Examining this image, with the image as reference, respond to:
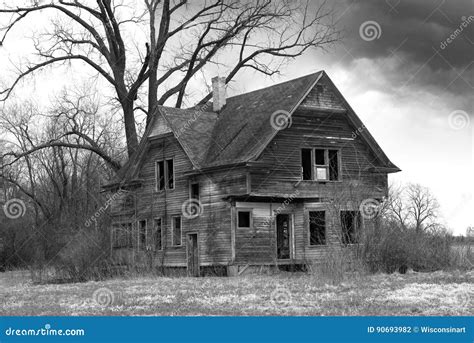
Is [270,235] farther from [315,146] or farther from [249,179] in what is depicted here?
[315,146]

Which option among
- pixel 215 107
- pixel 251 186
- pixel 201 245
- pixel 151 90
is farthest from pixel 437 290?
pixel 151 90

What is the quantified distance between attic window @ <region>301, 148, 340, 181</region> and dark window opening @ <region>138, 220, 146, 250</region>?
25.6 feet

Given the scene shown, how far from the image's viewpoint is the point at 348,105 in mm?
33688

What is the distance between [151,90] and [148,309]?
30.2m

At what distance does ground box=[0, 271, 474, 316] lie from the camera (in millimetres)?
15648

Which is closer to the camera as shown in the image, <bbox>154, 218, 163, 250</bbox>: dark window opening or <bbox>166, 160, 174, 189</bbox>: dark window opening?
<bbox>154, 218, 163, 250</bbox>: dark window opening

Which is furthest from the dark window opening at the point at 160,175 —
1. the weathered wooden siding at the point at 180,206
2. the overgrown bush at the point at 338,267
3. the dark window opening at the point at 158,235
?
the overgrown bush at the point at 338,267

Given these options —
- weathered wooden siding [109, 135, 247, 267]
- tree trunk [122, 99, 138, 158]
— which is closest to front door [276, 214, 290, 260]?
weathered wooden siding [109, 135, 247, 267]

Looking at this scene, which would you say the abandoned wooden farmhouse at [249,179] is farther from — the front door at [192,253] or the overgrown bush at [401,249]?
the overgrown bush at [401,249]

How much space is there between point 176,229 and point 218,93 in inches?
313

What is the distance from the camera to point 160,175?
36281 mm

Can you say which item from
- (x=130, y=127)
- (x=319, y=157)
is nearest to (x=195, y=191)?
(x=319, y=157)

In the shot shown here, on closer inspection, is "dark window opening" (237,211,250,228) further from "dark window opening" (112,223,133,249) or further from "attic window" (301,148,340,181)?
"dark window opening" (112,223,133,249)
